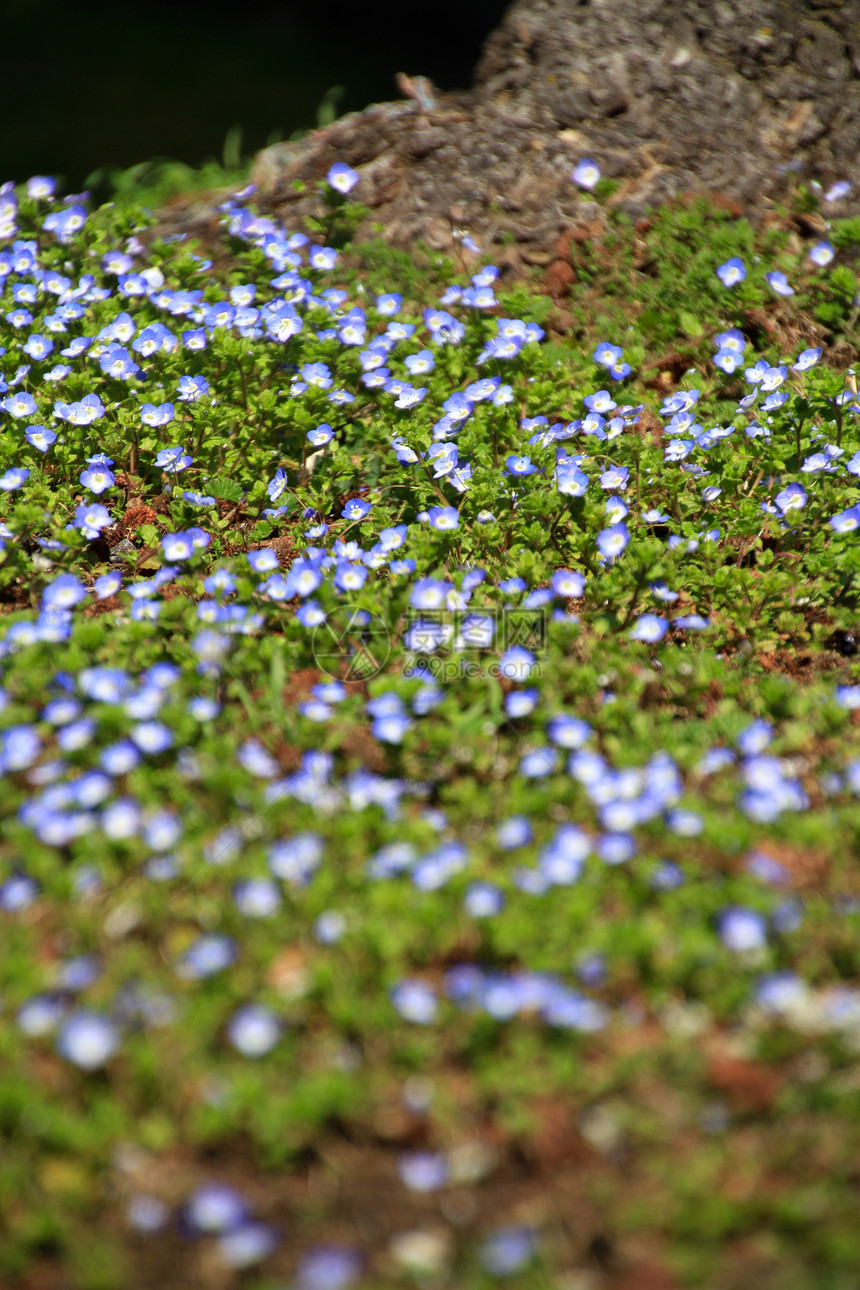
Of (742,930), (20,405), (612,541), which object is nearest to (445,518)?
(612,541)

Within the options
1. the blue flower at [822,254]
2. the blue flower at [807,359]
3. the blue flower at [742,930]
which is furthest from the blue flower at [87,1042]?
Result: the blue flower at [822,254]

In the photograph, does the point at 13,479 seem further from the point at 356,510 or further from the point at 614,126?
the point at 614,126

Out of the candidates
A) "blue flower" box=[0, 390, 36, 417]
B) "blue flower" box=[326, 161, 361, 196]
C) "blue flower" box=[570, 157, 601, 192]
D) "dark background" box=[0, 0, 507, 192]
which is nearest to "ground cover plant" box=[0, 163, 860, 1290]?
"blue flower" box=[0, 390, 36, 417]

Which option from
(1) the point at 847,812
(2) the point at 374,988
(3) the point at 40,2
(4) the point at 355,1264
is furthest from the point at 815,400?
(3) the point at 40,2

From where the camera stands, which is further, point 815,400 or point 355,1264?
point 815,400

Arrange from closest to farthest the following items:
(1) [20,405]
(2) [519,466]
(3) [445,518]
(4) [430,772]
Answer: (4) [430,772]
(3) [445,518]
(2) [519,466]
(1) [20,405]

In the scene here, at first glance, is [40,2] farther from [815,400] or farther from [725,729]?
[725,729]
